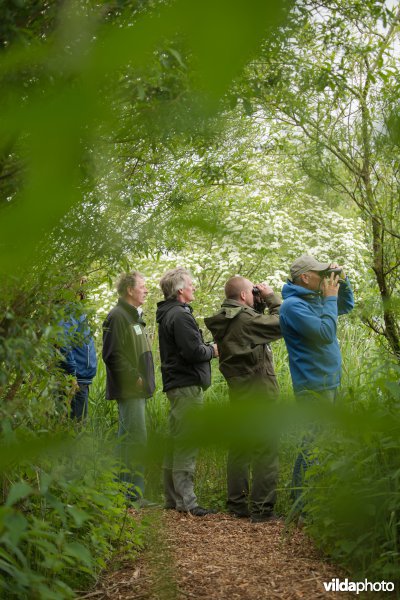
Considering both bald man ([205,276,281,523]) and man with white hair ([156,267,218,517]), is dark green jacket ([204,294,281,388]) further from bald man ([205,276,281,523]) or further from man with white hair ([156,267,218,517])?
man with white hair ([156,267,218,517])

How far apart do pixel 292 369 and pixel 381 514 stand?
158 cm

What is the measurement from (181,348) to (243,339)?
1.39ft

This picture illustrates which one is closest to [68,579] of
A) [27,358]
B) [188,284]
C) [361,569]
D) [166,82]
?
[27,358]

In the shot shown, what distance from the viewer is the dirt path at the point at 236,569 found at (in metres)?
3.03

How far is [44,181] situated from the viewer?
0.28m

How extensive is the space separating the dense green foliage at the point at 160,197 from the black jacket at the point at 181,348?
0.81m

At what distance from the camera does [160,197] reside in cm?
267

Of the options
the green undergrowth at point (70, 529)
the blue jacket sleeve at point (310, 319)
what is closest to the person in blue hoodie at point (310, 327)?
the blue jacket sleeve at point (310, 319)

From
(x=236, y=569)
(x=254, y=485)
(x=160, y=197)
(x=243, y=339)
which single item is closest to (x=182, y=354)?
(x=243, y=339)

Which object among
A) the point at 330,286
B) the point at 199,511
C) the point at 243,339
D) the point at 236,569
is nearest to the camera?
the point at 236,569

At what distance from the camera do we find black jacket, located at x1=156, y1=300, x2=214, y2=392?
476cm

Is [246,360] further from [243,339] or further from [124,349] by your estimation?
[124,349]

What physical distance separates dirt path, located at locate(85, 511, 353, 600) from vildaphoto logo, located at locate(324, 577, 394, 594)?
0.12ft

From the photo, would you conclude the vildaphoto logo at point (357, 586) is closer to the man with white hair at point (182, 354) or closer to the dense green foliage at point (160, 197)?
the dense green foliage at point (160, 197)
